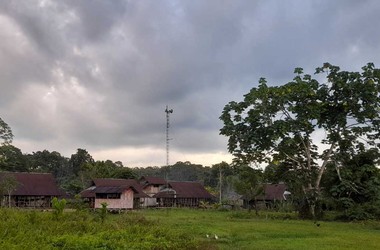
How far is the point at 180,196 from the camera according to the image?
65000 mm

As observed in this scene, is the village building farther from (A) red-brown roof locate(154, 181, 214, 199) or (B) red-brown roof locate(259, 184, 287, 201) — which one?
(B) red-brown roof locate(259, 184, 287, 201)

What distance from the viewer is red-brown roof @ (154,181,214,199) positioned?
65.4m

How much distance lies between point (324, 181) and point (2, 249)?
26425mm

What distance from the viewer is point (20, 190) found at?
49344mm

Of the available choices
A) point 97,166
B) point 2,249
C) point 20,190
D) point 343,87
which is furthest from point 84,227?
point 97,166

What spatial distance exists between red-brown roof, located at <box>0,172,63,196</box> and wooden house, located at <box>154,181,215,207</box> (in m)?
18.9

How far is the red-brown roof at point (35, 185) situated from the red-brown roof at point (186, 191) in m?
19.0

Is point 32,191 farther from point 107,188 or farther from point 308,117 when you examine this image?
point 308,117

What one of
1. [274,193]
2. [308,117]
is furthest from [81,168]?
[308,117]

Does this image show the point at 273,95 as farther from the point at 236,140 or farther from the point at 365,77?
the point at 365,77

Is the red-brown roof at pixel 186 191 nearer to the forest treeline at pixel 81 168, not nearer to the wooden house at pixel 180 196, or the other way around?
the wooden house at pixel 180 196

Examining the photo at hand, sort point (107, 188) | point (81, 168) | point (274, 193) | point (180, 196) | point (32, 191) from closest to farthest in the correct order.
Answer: point (107, 188) → point (32, 191) → point (274, 193) → point (180, 196) → point (81, 168)

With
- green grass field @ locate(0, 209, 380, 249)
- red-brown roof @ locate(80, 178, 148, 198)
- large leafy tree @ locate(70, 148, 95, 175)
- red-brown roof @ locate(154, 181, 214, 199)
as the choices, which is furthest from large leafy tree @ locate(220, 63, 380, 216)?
large leafy tree @ locate(70, 148, 95, 175)

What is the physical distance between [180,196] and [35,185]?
23.9 meters
